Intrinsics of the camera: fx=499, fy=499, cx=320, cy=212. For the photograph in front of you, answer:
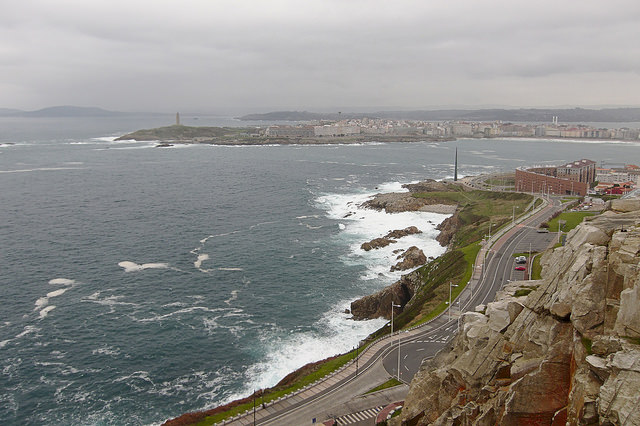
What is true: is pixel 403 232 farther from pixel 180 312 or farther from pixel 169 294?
pixel 180 312

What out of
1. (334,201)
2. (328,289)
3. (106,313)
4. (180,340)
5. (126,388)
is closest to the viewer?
(126,388)

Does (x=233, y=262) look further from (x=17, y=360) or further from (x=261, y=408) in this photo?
(x=261, y=408)

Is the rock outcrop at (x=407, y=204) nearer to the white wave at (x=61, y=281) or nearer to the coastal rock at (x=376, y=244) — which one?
the coastal rock at (x=376, y=244)

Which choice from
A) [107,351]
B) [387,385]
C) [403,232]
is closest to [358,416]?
[387,385]

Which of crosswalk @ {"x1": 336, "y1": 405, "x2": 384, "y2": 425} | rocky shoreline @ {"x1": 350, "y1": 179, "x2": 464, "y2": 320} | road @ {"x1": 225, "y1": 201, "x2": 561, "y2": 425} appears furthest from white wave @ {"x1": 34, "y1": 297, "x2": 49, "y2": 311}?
crosswalk @ {"x1": 336, "y1": 405, "x2": 384, "y2": 425}

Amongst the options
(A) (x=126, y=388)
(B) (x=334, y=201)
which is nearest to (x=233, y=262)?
(A) (x=126, y=388)

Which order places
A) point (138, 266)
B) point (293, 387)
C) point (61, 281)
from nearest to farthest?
point (293, 387)
point (61, 281)
point (138, 266)
